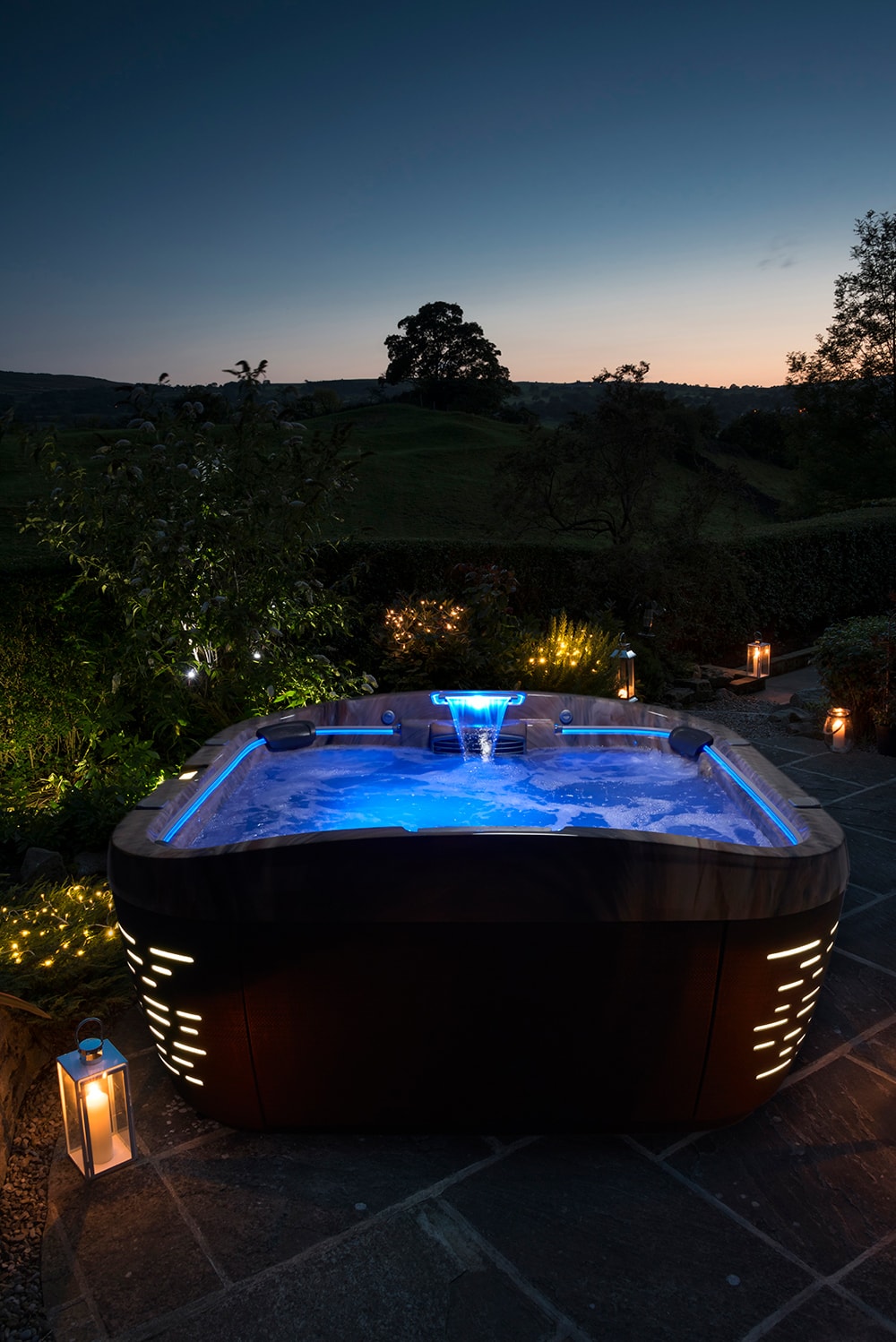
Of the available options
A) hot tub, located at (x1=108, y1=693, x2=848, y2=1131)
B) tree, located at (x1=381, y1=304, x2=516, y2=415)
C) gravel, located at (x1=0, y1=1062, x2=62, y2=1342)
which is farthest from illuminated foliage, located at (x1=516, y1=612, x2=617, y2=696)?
tree, located at (x1=381, y1=304, x2=516, y2=415)

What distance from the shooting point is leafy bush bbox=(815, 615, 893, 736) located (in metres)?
5.53

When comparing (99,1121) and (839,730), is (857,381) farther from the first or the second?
(99,1121)

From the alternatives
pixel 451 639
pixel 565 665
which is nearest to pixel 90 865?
pixel 451 639

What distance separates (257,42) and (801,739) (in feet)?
20.5

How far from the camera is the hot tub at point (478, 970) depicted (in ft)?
6.46

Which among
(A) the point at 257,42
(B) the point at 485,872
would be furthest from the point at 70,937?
(A) the point at 257,42

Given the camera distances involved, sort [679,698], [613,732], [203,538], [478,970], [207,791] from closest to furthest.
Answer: [478,970] < [207,791] < [613,732] < [203,538] < [679,698]

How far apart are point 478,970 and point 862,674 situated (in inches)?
180

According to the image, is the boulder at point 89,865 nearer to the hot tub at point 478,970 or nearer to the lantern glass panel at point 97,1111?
the hot tub at point 478,970

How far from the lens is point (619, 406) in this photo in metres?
8.04

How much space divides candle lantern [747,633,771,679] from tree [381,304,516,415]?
26052 millimetres

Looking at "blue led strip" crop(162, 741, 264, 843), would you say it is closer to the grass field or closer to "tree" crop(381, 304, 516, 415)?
the grass field

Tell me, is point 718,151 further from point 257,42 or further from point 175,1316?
point 175,1316

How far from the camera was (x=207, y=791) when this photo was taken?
3068mm
